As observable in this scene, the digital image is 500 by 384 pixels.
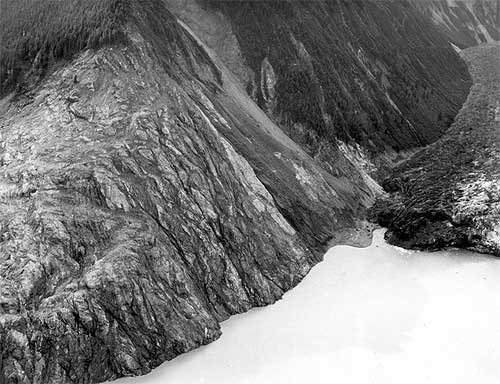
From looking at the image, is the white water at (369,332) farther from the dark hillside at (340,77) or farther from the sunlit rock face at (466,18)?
the sunlit rock face at (466,18)

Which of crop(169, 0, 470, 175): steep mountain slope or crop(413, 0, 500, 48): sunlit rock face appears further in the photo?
crop(413, 0, 500, 48): sunlit rock face

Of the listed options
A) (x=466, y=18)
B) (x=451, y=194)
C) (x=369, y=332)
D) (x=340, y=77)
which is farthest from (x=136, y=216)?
(x=466, y=18)

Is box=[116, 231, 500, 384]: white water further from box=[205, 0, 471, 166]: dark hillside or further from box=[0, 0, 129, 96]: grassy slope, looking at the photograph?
box=[0, 0, 129, 96]: grassy slope

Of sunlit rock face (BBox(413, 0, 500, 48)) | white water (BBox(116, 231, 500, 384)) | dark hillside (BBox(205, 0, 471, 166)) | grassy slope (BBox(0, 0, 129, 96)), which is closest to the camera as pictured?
white water (BBox(116, 231, 500, 384))

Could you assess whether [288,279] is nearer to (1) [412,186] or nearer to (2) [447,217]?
(2) [447,217]

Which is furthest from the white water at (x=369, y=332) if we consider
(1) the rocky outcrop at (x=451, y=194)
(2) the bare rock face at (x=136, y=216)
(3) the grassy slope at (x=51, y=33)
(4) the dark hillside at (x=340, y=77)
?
(3) the grassy slope at (x=51, y=33)

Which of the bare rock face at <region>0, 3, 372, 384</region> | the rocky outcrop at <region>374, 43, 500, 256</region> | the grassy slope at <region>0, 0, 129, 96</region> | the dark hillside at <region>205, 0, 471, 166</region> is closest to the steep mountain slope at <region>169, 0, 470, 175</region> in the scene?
the dark hillside at <region>205, 0, 471, 166</region>

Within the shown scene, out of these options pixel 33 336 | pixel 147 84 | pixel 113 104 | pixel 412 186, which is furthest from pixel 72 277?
pixel 412 186
